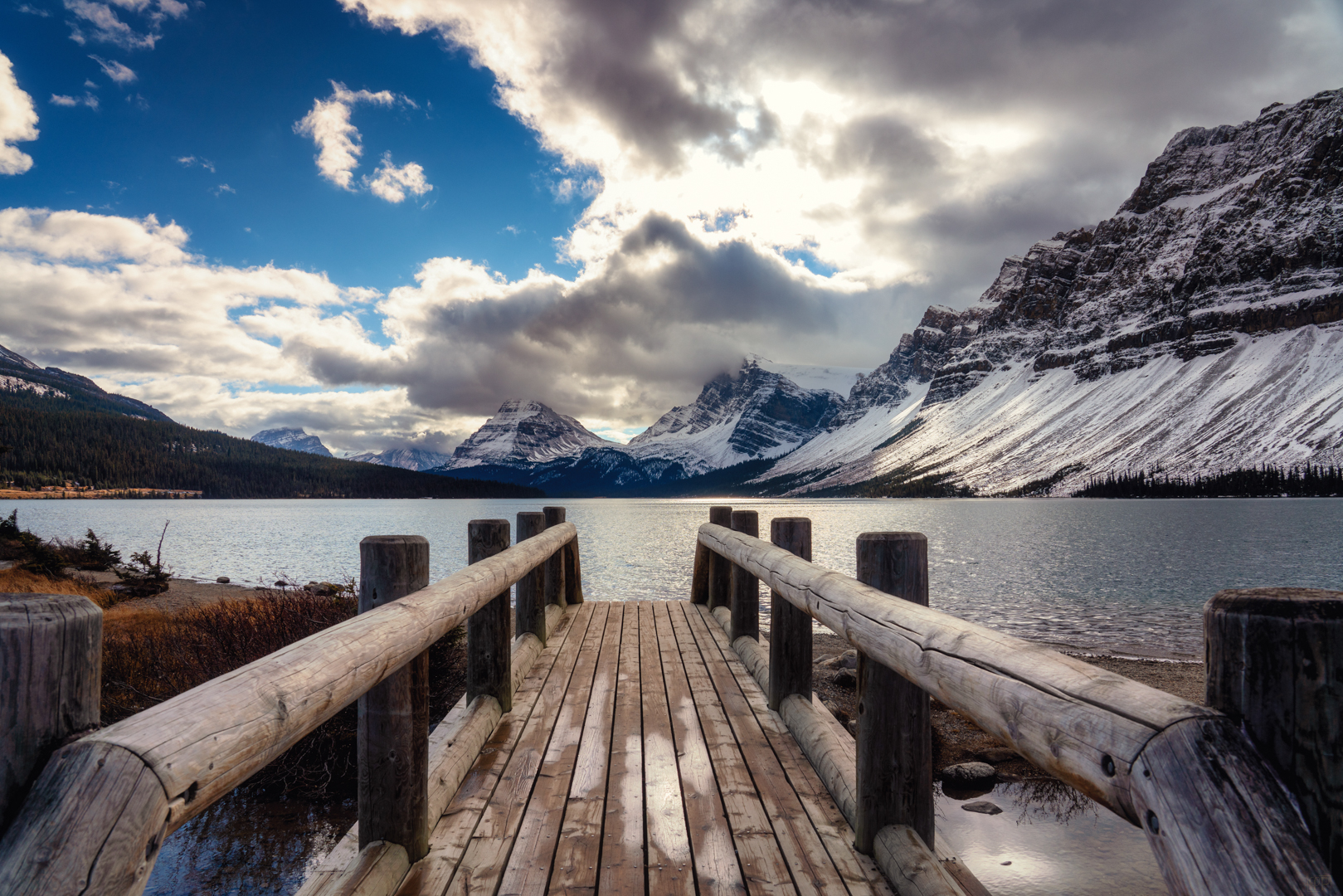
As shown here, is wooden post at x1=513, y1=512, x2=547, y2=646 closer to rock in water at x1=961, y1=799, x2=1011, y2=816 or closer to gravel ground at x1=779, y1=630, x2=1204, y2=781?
gravel ground at x1=779, y1=630, x2=1204, y2=781

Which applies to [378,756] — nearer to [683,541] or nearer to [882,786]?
[882,786]

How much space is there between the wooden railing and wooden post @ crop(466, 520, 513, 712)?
44 cm

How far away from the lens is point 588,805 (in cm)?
321

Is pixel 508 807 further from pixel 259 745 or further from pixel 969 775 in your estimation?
pixel 969 775

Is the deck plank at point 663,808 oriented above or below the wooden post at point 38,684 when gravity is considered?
below

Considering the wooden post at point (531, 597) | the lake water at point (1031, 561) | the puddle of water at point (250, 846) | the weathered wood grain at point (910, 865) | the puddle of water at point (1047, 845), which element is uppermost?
the wooden post at point (531, 597)

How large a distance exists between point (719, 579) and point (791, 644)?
3.84 m

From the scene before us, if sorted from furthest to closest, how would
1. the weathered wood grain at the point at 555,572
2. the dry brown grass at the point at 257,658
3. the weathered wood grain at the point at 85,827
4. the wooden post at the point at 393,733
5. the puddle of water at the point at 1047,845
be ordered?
the weathered wood grain at the point at 555,572, the dry brown grass at the point at 257,658, the puddle of water at the point at 1047,845, the wooden post at the point at 393,733, the weathered wood grain at the point at 85,827

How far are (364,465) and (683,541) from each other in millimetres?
138153

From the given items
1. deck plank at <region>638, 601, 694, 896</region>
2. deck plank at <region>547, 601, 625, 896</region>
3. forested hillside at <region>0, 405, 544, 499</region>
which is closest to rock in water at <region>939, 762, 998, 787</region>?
deck plank at <region>638, 601, 694, 896</region>

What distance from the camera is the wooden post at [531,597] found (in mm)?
5902

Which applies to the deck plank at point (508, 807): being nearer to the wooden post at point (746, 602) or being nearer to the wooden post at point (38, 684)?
the wooden post at point (746, 602)

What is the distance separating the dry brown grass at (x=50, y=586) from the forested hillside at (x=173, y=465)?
136m

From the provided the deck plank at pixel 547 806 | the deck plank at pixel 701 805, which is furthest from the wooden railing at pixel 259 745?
the deck plank at pixel 701 805
